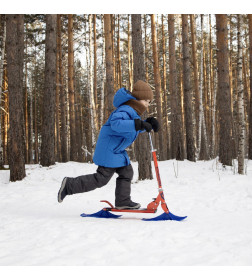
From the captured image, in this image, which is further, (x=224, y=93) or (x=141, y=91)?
(x=224, y=93)

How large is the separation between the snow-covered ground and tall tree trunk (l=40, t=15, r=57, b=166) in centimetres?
479

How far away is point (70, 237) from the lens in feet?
9.59

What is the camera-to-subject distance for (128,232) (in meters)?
3.04

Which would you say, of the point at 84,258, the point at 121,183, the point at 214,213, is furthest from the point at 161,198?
the point at 84,258

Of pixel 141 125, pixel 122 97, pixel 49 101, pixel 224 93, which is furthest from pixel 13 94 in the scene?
pixel 224 93

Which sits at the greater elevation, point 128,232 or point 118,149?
point 118,149

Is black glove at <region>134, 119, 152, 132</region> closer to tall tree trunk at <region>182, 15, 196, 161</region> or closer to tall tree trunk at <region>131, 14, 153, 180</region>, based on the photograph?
tall tree trunk at <region>131, 14, 153, 180</region>

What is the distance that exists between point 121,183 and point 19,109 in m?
4.94

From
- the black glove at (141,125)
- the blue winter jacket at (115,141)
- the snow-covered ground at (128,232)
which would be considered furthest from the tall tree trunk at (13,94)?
the black glove at (141,125)

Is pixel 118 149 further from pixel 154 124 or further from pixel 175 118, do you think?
pixel 175 118

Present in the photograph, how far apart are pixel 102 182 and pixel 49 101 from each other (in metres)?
7.44

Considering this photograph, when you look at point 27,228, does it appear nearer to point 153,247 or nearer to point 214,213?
point 153,247

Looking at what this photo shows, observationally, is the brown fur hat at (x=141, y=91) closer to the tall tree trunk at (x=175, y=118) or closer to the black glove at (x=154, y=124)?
the black glove at (x=154, y=124)

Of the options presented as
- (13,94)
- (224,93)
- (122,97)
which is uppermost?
(224,93)
